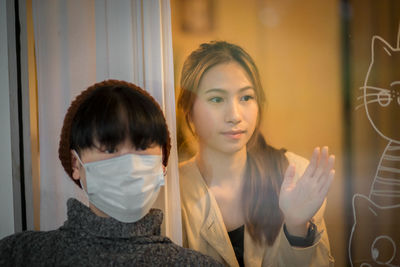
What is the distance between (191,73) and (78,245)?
2.92 feet

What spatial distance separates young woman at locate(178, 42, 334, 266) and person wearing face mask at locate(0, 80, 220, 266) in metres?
0.33

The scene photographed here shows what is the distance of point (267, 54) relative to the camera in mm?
1657

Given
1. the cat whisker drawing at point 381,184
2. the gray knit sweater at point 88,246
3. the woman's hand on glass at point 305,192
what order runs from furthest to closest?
the cat whisker drawing at point 381,184 → the woman's hand on glass at point 305,192 → the gray knit sweater at point 88,246

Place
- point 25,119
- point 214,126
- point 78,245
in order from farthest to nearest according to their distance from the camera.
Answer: point 25,119
point 214,126
point 78,245

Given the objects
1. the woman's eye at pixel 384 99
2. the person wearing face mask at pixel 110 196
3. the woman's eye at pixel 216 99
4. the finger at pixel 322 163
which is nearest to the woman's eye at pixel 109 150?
the person wearing face mask at pixel 110 196

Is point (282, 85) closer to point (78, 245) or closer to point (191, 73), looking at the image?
point (191, 73)

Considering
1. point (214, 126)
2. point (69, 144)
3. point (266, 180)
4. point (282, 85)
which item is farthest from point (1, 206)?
point (282, 85)

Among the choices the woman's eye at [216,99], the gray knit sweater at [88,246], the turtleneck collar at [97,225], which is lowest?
the gray knit sweater at [88,246]

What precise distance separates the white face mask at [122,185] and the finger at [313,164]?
760 mm

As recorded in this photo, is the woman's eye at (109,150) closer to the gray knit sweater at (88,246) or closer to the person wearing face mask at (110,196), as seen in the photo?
the person wearing face mask at (110,196)

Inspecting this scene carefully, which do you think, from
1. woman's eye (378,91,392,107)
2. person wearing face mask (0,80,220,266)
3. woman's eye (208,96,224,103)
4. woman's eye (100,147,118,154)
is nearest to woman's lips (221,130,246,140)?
woman's eye (208,96,224,103)

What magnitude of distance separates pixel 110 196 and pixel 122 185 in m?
0.07

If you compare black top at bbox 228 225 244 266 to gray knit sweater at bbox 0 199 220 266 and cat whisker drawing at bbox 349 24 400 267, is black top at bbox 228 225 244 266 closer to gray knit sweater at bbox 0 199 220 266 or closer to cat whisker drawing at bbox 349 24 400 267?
gray knit sweater at bbox 0 199 220 266

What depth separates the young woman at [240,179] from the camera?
1.61 meters
